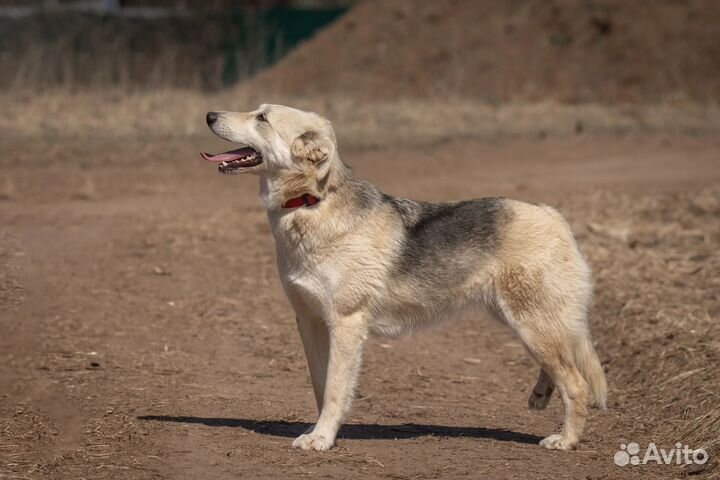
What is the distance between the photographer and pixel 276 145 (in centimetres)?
638

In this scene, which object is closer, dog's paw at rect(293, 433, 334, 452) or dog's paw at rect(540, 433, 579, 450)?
dog's paw at rect(293, 433, 334, 452)

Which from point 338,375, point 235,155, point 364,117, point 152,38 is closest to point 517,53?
point 364,117

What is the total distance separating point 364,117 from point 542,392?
14155 millimetres

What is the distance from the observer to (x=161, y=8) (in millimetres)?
31734

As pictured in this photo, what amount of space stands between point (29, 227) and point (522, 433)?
23.1 ft

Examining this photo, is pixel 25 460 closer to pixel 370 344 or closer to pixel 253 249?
pixel 370 344

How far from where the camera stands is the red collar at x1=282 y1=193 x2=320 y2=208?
6410 mm

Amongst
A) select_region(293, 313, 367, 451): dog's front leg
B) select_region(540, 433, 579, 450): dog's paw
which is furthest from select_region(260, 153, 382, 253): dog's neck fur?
select_region(540, 433, 579, 450): dog's paw

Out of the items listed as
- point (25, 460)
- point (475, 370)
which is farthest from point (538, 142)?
point (25, 460)

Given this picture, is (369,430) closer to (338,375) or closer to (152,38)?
(338,375)

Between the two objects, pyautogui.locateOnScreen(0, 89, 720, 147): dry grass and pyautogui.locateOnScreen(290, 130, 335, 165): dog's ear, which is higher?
pyautogui.locateOnScreen(290, 130, 335, 165): dog's ear

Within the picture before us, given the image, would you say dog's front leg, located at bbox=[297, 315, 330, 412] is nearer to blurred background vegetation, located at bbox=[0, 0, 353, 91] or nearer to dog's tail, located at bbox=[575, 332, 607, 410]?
dog's tail, located at bbox=[575, 332, 607, 410]

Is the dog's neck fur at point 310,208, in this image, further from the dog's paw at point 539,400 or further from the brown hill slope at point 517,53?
the brown hill slope at point 517,53

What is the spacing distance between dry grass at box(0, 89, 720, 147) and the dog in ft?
37.8
